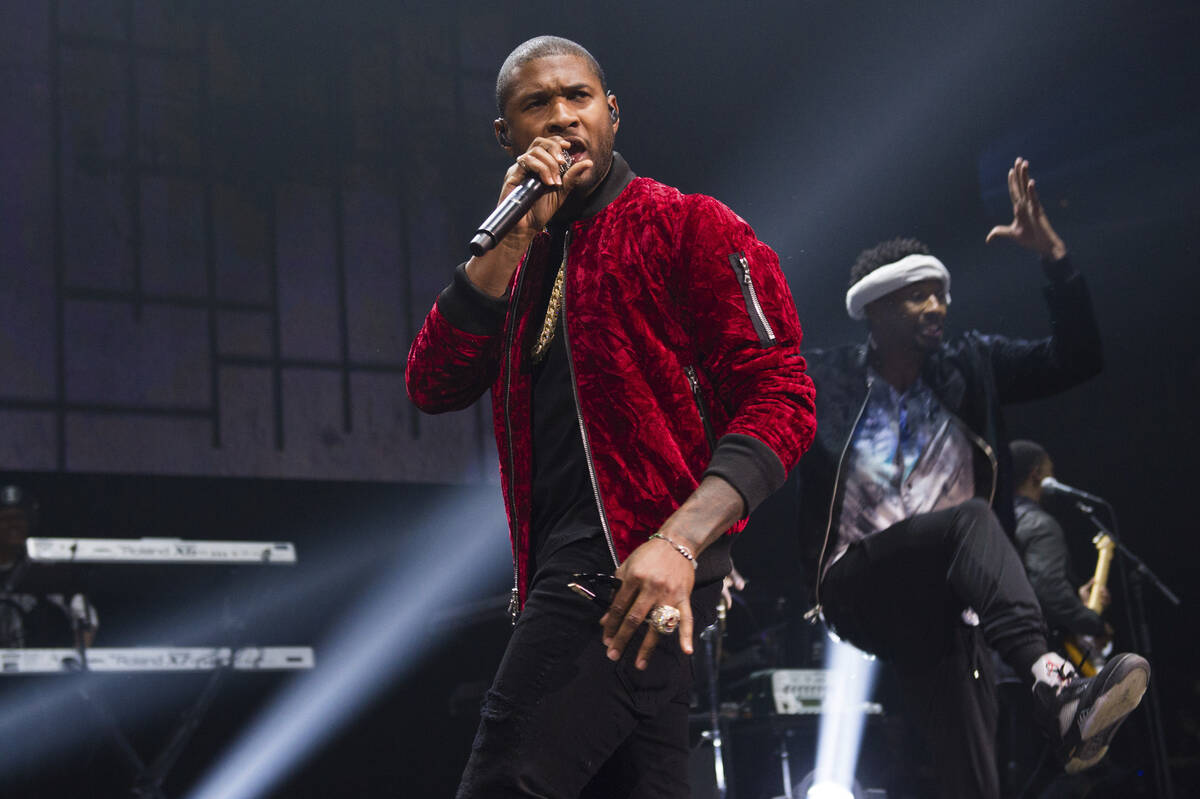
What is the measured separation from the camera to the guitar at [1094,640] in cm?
586

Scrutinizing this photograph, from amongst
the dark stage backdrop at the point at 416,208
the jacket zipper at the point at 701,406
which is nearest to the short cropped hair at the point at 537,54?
the jacket zipper at the point at 701,406

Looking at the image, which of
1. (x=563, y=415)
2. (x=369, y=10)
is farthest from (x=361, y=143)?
(x=563, y=415)

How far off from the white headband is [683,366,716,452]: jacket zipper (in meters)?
1.94

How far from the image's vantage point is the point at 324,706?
6.47 meters

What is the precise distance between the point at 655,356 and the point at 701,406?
0.09 meters

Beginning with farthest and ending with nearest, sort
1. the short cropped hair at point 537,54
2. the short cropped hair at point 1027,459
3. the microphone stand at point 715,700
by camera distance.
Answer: the short cropped hair at point 1027,459
the microphone stand at point 715,700
the short cropped hair at point 537,54

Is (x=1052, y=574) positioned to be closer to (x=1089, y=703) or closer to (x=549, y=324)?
(x=1089, y=703)

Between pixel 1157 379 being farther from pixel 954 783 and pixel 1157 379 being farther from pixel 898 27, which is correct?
pixel 954 783

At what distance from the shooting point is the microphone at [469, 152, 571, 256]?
5.12 feet

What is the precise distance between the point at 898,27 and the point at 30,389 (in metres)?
4.57

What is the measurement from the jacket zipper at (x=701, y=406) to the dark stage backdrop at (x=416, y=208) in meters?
4.94

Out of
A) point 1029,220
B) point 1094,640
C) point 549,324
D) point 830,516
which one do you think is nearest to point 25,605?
point 830,516

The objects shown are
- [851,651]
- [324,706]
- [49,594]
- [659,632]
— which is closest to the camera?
[659,632]

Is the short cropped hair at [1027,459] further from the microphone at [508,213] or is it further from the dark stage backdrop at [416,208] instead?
the microphone at [508,213]
